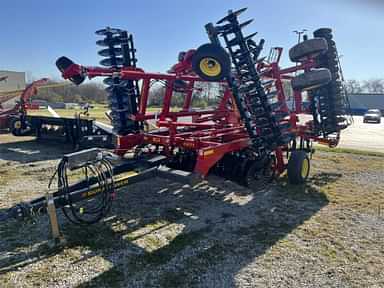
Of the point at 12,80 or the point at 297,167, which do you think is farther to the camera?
the point at 12,80

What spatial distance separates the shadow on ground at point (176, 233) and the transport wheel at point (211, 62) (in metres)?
1.95

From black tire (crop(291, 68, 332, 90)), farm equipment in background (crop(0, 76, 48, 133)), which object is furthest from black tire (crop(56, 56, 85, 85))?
farm equipment in background (crop(0, 76, 48, 133))

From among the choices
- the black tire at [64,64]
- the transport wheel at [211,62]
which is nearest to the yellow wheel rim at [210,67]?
the transport wheel at [211,62]

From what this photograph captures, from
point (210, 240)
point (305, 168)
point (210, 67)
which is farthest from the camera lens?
point (305, 168)

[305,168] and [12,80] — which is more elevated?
[12,80]

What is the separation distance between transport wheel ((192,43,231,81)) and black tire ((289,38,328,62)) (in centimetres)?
220

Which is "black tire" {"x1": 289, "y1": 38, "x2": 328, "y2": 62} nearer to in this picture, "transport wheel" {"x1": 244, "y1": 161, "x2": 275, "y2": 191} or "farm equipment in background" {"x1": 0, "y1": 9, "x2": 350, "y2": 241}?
"farm equipment in background" {"x1": 0, "y1": 9, "x2": 350, "y2": 241}

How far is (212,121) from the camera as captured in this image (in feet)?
26.3

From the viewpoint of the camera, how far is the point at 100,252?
3395 mm

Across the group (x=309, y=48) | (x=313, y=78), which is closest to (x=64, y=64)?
(x=313, y=78)

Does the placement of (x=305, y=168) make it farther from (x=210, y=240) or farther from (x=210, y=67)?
(x=210, y=240)

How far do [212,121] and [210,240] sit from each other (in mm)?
4594

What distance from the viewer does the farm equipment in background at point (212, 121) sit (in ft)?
13.1

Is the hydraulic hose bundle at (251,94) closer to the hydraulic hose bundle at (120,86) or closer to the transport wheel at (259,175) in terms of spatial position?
the transport wheel at (259,175)
